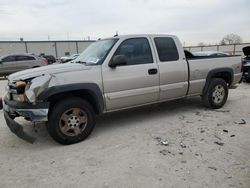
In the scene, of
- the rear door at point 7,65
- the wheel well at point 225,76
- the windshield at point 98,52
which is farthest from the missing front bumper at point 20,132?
the rear door at point 7,65

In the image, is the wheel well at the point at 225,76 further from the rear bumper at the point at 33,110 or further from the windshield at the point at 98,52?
the rear bumper at the point at 33,110

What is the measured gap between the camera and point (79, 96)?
4613 mm

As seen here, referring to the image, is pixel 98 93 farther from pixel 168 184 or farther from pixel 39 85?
pixel 168 184

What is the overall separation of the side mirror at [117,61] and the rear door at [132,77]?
0.08m

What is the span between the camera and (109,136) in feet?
15.8

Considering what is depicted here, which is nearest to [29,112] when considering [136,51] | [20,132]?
[20,132]

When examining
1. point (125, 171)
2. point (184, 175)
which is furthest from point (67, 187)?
point (184, 175)

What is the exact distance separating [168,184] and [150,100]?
98.8 inches

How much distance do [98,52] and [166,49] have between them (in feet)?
5.06

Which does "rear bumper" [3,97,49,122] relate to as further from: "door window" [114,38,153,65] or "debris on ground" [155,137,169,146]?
"debris on ground" [155,137,169,146]

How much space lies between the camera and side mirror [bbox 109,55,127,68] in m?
4.65

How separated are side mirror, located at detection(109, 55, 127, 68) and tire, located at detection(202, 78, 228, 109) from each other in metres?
2.72

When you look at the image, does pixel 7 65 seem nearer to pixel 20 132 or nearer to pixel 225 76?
pixel 20 132

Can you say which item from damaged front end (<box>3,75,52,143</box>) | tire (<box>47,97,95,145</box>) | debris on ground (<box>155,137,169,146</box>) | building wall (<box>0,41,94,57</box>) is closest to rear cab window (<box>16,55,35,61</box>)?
damaged front end (<box>3,75,52,143</box>)
